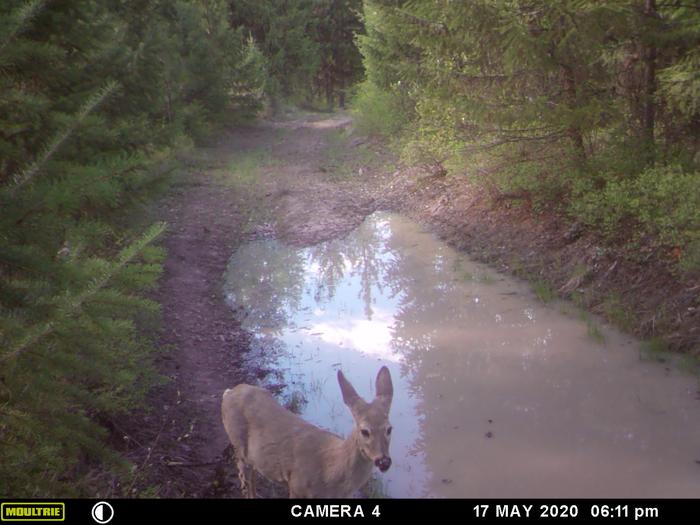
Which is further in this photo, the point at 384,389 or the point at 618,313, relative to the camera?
the point at 618,313

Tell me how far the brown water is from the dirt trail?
0.65 m

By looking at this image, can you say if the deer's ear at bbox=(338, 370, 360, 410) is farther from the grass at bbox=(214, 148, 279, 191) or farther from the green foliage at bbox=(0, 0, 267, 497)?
the grass at bbox=(214, 148, 279, 191)

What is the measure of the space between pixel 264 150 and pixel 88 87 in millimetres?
18884

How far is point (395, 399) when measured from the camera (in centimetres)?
726

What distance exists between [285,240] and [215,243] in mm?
1523

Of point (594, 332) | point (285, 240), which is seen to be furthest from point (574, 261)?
point (285, 240)

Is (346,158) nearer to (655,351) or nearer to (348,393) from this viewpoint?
(655,351)

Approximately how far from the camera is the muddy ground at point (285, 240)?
603 centimetres

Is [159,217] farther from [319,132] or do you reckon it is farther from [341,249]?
[319,132]

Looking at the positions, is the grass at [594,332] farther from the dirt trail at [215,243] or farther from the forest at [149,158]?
the dirt trail at [215,243]

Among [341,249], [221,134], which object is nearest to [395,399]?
[341,249]

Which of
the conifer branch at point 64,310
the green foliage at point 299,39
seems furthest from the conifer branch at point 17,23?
the green foliage at point 299,39

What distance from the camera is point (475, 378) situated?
7648 mm
